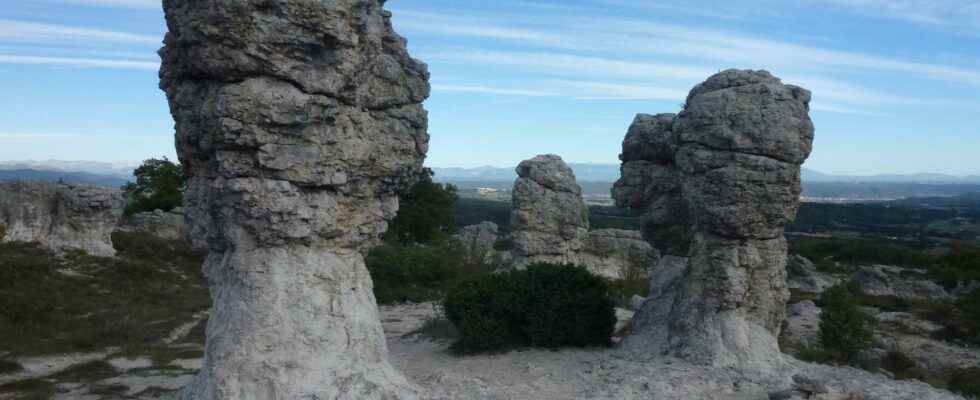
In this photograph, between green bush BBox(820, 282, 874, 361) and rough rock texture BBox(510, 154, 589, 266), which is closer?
green bush BBox(820, 282, 874, 361)

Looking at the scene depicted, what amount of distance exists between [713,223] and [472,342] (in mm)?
4963

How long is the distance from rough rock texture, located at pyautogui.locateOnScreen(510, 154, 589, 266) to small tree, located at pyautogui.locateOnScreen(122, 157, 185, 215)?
2926cm

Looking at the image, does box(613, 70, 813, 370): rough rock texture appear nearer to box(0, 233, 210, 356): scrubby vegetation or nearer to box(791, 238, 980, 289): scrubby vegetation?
box(0, 233, 210, 356): scrubby vegetation

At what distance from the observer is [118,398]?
1231 centimetres

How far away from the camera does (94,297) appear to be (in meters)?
21.2

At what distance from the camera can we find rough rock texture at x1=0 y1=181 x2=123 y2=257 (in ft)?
84.9

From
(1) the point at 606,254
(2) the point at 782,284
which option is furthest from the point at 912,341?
(1) the point at 606,254

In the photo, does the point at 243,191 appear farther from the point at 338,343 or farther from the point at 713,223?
the point at 713,223

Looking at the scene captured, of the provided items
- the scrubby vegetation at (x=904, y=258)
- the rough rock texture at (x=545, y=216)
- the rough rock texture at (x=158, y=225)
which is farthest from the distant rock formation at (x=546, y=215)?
the scrubby vegetation at (x=904, y=258)

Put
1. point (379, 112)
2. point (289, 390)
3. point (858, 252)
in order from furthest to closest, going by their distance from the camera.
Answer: point (858, 252) < point (379, 112) < point (289, 390)

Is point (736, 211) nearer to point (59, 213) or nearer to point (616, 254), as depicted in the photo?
point (616, 254)

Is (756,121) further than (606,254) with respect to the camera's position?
No

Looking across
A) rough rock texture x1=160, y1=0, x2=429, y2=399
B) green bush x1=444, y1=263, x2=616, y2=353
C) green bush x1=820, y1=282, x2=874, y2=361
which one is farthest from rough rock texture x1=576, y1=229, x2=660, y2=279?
rough rock texture x1=160, y1=0, x2=429, y2=399

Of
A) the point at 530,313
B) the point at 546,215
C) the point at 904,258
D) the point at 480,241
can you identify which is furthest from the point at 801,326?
the point at 904,258
